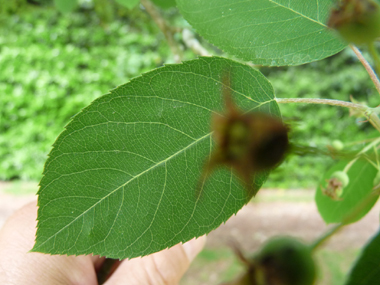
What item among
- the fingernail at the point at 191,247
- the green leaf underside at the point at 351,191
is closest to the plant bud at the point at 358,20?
the green leaf underside at the point at 351,191

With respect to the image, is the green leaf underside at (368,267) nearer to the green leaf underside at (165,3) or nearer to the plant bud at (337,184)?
the plant bud at (337,184)

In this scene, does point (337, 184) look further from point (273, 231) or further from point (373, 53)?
point (273, 231)

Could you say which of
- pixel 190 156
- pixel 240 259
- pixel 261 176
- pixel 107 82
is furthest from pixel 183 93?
pixel 107 82

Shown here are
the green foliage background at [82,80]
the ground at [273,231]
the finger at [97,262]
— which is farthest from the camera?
the green foliage background at [82,80]

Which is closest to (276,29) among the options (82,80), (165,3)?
(165,3)

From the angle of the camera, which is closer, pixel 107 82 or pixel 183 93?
pixel 183 93

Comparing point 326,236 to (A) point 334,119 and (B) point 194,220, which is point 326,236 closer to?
(B) point 194,220
